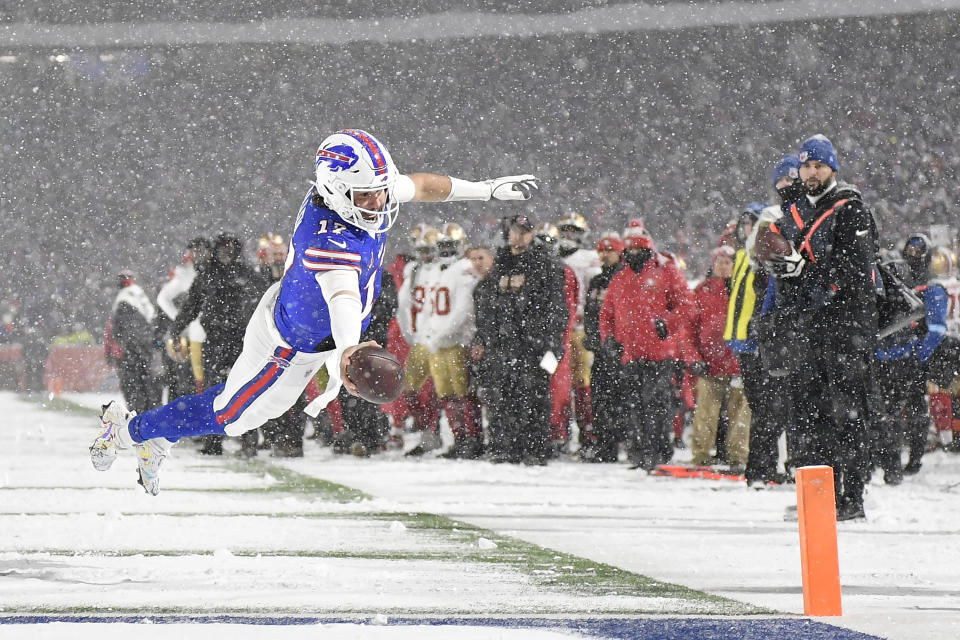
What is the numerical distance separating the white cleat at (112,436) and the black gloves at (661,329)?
450 cm

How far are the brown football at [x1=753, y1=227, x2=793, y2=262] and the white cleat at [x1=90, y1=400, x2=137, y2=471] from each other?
324 cm

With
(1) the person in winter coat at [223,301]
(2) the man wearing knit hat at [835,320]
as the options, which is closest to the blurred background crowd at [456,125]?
(1) the person in winter coat at [223,301]

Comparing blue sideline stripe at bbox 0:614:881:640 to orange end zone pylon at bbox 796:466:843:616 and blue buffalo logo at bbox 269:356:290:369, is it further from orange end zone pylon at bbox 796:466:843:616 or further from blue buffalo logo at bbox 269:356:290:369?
blue buffalo logo at bbox 269:356:290:369

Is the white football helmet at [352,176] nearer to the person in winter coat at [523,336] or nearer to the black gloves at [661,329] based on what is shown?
the black gloves at [661,329]

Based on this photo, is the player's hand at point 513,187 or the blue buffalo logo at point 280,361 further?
the player's hand at point 513,187

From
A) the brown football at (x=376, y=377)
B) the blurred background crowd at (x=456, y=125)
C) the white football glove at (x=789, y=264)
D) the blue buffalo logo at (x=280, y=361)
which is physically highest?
the blurred background crowd at (x=456, y=125)

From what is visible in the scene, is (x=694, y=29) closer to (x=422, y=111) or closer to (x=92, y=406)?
(x=422, y=111)

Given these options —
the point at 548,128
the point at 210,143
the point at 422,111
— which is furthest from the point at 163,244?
the point at 548,128

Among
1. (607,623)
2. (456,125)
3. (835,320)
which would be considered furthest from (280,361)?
(456,125)

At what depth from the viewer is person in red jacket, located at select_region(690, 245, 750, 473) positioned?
33.5ft

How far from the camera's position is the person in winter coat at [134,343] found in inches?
664

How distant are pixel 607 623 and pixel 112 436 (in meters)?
3.43

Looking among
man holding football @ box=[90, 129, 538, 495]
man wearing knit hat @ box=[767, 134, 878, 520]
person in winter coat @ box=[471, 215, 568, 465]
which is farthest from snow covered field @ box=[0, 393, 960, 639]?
person in winter coat @ box=[471, 215, 568, 465]

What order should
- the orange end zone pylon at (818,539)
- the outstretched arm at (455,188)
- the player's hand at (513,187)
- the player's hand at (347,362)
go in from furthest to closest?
the player's hand at (513,187) < the outstretched arm at (455,188) < the player's hand at (347,362) < the orange end zone pylon at (818,539)
